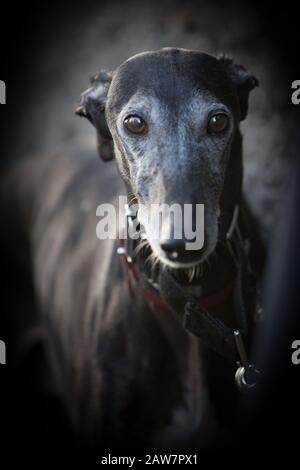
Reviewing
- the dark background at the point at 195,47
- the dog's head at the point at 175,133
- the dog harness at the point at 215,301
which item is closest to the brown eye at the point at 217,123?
the dog's head at the point at 175,133

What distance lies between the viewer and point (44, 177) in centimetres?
312

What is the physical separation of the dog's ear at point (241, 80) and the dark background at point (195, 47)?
0.36 metres

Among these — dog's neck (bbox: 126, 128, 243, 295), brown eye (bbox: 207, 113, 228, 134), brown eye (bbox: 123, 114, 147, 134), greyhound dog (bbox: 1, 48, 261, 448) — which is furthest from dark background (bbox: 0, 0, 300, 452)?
brown eye (bbox: 123, 114, 147, 134)

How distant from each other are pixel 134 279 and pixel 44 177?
1.43m

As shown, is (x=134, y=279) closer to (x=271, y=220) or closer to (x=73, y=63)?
(x=271, y=220)

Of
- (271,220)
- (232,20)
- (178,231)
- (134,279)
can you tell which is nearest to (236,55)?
(232,20)

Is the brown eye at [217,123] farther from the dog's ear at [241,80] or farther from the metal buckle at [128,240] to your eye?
the metal buckle at [128,240]

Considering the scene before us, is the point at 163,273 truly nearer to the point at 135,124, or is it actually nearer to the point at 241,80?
the point at 135,124

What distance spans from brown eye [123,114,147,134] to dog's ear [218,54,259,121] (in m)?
0.33

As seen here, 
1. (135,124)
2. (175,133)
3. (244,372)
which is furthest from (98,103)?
(244,372)

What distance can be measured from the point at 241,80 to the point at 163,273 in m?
0.59

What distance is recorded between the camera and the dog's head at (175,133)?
4.77 feet

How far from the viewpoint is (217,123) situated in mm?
1551

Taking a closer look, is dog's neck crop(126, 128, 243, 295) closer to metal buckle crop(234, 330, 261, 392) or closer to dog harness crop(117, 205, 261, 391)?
dog harness crop(117, 205, 261, 391)
